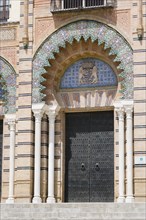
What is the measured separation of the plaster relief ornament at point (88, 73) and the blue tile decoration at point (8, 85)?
206 centimetres

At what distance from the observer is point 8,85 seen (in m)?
20.2

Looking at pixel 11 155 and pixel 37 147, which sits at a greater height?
pixel 37 147

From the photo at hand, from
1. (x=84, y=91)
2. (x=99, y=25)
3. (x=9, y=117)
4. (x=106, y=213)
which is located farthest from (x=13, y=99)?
(x=106, y=213)

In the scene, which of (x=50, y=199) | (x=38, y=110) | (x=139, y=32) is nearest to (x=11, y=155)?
(x=38, y=110)

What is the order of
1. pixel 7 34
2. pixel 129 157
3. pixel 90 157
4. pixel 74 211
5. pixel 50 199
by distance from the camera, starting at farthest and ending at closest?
pixel 7 34, pixel 90 157, pixel 50 199, pixel 129 157, pixel 74 211

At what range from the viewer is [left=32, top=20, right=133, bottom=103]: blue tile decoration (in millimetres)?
19016

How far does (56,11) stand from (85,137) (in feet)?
12.8

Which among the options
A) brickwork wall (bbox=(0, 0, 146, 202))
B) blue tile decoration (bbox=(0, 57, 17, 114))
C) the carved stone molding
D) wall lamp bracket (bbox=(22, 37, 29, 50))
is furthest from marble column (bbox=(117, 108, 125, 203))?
the carved stone molding

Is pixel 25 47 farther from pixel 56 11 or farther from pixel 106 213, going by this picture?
pixel 106 213

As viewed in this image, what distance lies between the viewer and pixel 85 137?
20031 millimetres

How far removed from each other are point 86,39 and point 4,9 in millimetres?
3226

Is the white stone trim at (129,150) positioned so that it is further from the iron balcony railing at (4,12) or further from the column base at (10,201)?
the iron balcony railing at (4,12)

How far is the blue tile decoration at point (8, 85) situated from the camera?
20094mm

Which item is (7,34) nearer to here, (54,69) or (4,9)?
(4,9)
